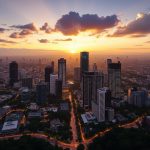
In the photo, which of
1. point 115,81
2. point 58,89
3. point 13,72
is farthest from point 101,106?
point 13,72

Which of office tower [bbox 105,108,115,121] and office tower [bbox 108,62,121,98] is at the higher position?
office tower [bbox 108,62,121,98]

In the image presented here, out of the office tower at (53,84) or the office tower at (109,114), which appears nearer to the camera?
the office tower at (109,114)

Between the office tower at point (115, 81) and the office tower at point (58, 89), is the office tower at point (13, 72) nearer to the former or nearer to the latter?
the office tower at point (58, 89)

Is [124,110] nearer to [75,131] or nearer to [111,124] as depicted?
[111,124]

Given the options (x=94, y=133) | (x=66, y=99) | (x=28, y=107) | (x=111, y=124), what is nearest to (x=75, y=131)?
(x=94, y=133)

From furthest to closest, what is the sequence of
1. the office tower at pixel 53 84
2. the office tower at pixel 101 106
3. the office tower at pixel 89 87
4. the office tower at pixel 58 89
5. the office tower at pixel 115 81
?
the office tower at pixel 53 84 < the office tower at pixel 115 81 < the office tower at pixel 58 89 < the office tower at pixel 89 87 < the office tower at pixel 101 106

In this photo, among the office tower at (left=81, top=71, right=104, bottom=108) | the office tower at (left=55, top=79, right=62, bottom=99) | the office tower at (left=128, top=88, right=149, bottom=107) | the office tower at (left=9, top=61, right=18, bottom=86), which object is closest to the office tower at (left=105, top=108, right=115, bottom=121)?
the office tower at (left=81, top=71, right=104, bottom=108)

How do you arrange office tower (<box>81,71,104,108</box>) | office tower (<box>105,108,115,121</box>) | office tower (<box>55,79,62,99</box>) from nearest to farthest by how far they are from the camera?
office tower (<box>105,108,115,121</box>)
office tower (<box>81,71,104,108</box>)
office tower (<box>55,79,62,99</box>)

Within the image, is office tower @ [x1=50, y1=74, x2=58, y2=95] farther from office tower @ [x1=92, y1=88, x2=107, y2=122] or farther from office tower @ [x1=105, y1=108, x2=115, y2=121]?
office tower @ [x1=105, y1=108, x2=115, y2=121]

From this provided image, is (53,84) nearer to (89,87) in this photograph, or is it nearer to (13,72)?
(89,87)

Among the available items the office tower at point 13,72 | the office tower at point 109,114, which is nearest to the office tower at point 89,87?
the office tower at point 109,114

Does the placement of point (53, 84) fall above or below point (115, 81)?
below
